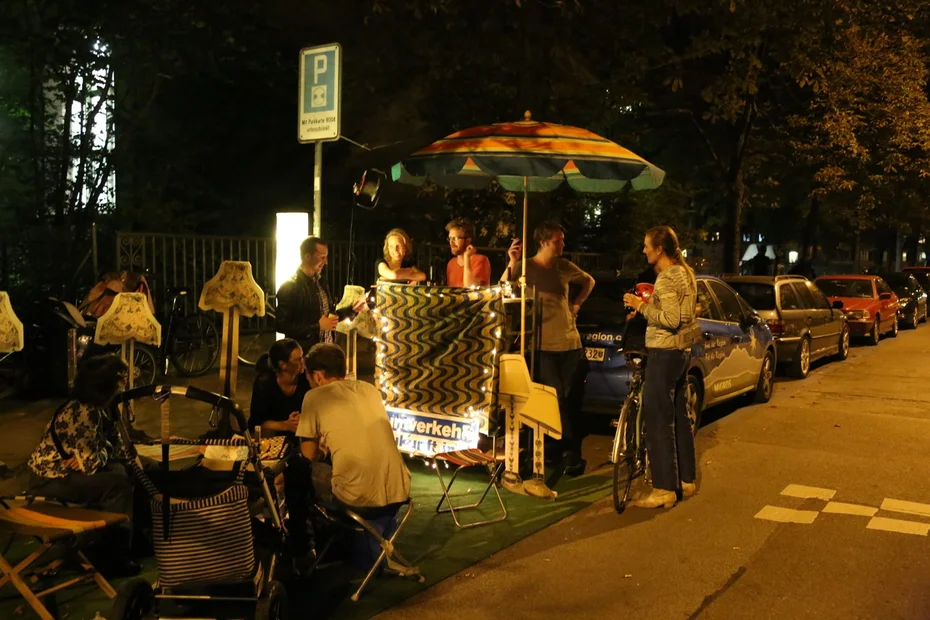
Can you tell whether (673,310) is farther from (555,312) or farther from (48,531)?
(48,531)

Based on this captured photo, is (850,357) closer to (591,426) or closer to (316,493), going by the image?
(591,426)

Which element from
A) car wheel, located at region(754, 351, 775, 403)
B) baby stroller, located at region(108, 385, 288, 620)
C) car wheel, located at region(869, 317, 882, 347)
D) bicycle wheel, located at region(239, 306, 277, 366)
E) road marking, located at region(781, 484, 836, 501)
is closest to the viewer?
baby stroller, located at region(108, 385, 288, 620)

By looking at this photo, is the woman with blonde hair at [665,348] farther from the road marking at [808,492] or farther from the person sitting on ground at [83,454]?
the person sitting on ground at [83,454]

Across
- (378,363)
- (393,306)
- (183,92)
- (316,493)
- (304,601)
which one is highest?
(183,92)

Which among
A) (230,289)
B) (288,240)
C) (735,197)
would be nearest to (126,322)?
(230,289)

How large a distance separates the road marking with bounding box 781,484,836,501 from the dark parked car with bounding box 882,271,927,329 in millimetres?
17662

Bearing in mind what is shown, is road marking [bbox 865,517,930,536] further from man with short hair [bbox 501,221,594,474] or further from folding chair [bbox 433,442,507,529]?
folding chair [bbox 433,442,507,529]

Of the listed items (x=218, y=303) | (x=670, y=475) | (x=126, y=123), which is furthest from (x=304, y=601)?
(x=126, y=123)

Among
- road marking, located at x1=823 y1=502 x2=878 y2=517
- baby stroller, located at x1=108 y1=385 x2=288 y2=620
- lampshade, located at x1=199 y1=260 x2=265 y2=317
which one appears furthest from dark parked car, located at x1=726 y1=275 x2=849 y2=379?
baby stroller, located at x1=108 y1=385 x2=288 y2=620

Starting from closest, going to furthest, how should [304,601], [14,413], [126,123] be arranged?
[304,601], [14,413], [126,123]

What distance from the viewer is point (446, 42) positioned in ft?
40.2

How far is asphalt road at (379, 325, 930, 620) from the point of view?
4945 millimetres

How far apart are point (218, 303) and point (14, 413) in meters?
3.25

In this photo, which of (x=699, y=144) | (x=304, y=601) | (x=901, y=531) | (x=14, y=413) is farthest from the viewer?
(x=699, y=144)
